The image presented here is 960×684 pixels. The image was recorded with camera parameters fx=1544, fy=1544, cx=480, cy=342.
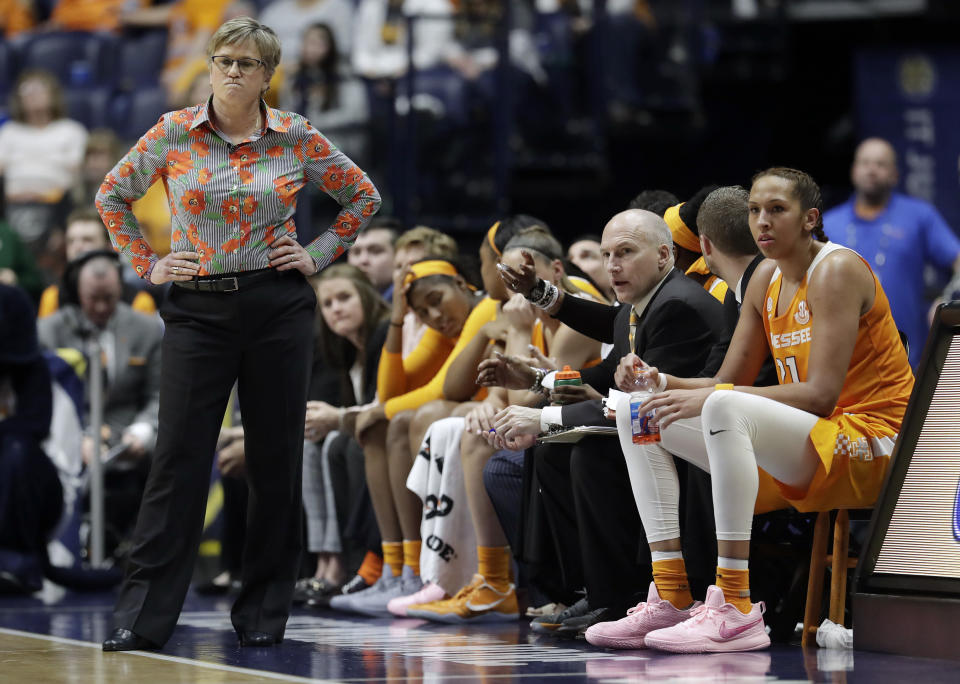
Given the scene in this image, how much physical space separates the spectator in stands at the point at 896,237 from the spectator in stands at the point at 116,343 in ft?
11.9

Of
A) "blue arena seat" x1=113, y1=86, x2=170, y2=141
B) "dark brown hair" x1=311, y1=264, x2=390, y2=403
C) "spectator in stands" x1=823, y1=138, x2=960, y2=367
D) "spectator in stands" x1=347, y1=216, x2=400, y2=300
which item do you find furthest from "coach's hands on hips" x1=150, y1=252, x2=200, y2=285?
"blue arena seat" x1=113, y1=86, x2=170, y2=141

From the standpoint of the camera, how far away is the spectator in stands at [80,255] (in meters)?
7.59

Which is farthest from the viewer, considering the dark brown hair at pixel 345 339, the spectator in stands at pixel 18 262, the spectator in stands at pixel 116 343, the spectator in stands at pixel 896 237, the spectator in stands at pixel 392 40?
the spectator in stands at pixel 18 262

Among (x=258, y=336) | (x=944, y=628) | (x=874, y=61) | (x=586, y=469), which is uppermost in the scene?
(x=874, y=61)

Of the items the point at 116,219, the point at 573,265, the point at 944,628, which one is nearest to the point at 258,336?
the point at 116,219

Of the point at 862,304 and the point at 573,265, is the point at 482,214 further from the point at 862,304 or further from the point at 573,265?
the point at 862,304

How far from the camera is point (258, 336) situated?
4535 mm

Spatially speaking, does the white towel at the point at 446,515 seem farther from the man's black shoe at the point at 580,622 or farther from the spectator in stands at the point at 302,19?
the spectator in stands at the point at 302,19

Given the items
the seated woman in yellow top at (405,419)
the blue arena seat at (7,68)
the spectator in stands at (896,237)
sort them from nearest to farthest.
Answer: the seated woman in yellow top at (405,419), the spectator in stands at (896,237), the blue arena seat at (7,68)

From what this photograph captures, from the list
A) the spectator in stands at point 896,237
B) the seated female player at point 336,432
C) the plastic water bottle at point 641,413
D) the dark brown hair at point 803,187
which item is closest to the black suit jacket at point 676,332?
the plastic water bottle at point 641,413

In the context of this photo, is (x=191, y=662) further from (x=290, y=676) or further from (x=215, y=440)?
(x=215, y=440)

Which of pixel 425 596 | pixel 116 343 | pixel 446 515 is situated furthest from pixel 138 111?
pixel 425 596

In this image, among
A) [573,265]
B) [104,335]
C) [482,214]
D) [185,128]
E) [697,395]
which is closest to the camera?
[697,395]

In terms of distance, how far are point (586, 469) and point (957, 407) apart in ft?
3.70
